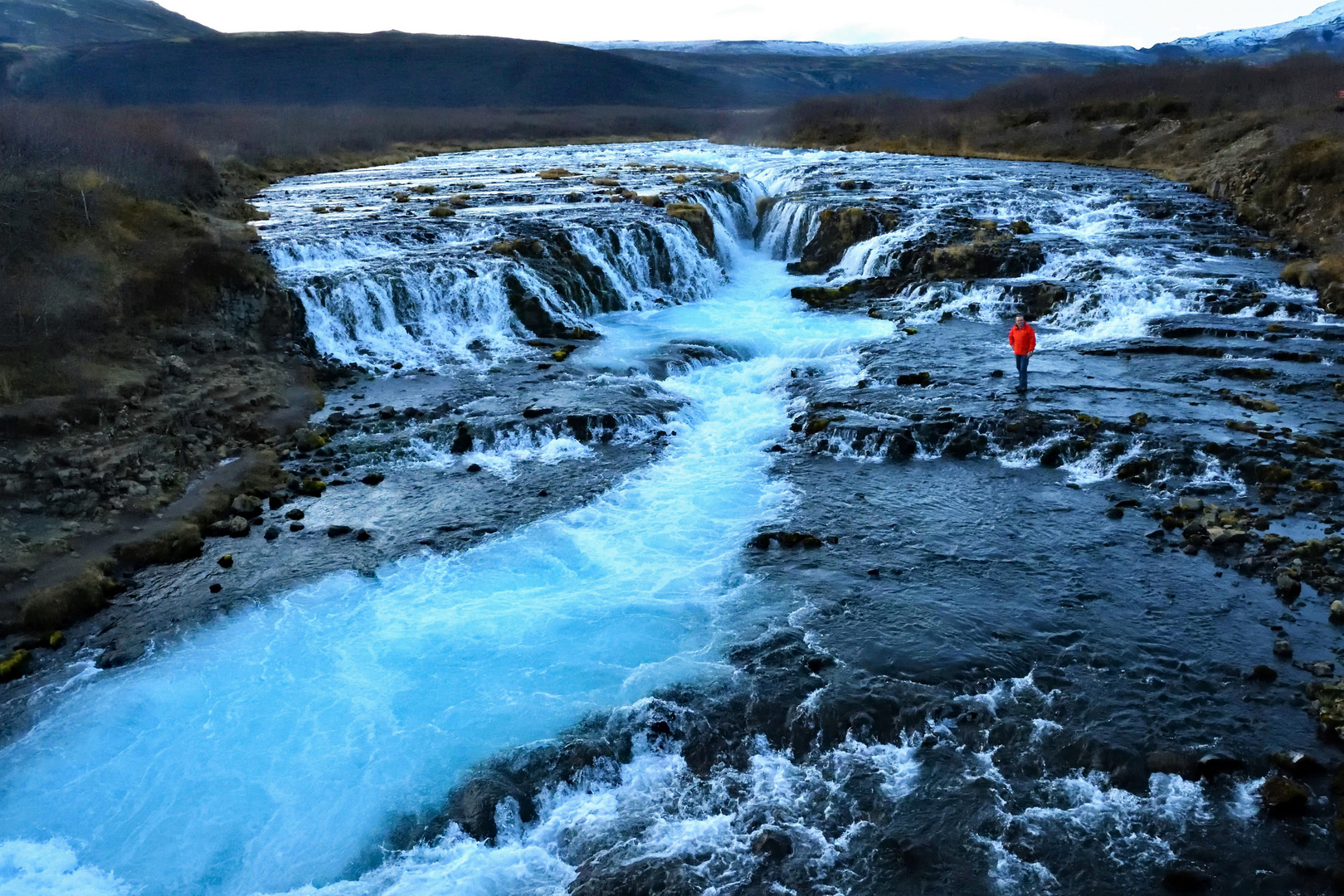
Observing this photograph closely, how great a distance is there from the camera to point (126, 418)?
1748cm

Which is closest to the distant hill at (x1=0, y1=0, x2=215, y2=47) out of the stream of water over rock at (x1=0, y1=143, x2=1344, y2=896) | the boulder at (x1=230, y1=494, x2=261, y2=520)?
the boulder at (x1=230, y1=494, x2=261, y2=520)

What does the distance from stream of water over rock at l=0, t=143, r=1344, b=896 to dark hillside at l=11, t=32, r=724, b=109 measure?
351ft

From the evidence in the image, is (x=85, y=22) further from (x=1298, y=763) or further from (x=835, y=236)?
(x=1298, y=763)

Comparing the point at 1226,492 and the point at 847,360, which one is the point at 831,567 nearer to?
the point at 1226,492

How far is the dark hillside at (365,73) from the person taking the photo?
111938 mm

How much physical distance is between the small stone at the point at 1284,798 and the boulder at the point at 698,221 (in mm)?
27836

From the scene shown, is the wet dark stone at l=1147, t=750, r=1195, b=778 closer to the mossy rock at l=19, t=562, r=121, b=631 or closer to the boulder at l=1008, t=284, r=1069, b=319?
the mossy rock at l=19, t=562, r=121, b=631

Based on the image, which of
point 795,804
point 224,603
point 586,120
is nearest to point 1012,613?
point 795,804

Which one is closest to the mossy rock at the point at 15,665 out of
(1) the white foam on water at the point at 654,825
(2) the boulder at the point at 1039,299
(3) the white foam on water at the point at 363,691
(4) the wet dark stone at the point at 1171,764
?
(3) the white foam on water at the point at 363,691

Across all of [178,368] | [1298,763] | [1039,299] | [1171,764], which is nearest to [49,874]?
[1171,764]

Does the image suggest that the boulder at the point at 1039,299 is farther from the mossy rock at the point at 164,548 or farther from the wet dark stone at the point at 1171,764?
the mossy rock at the point at 164,548

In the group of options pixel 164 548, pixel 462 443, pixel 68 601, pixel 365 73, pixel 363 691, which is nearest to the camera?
pixel 363 691

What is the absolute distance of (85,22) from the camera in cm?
13712

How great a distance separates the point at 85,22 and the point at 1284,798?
175225 millimetres
